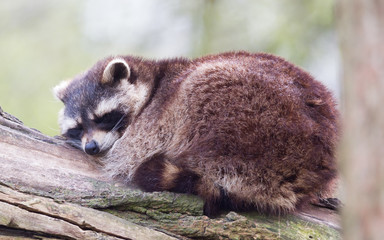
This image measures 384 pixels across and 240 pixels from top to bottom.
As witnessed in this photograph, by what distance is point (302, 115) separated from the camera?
4.45 m

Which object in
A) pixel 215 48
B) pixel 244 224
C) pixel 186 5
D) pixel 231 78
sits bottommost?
pixel 244 224

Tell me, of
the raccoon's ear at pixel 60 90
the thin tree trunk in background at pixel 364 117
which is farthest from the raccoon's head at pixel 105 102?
the thin tree trunk in background at pixel 364 117

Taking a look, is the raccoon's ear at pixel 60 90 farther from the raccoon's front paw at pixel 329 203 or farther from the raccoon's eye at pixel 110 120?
the raccoon's front paw at pixel 329 203

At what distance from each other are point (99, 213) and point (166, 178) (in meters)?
0.68

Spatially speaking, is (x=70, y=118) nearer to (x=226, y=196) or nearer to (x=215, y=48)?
(x=226, y=196)

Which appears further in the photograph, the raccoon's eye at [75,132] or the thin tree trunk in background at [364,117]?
the raccoon's eye at [75,132]

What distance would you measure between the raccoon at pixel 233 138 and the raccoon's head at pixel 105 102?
0.09 m

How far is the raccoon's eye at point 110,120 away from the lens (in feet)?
19.0

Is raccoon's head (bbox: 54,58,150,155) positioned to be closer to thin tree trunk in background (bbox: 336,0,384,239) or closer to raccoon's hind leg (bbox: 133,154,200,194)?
raccoon's hind leg (bbox: 133,154,200,194)

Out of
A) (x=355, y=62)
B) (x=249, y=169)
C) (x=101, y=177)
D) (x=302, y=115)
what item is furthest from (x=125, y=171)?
(x=355, y=62)

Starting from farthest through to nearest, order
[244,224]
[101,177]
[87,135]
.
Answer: [87,135]
[101,177]
[244,224]

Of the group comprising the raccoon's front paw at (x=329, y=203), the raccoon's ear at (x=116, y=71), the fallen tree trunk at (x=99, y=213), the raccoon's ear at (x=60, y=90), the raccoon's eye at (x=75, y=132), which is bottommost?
the fallen tree trunk at (x=99, y=213)

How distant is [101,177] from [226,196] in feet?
4.21

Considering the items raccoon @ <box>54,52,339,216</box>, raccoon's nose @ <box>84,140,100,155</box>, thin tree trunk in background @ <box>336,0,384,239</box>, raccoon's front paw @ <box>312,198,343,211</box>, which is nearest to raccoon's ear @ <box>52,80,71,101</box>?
raccoon @ <box>54,52,339,216</box>
